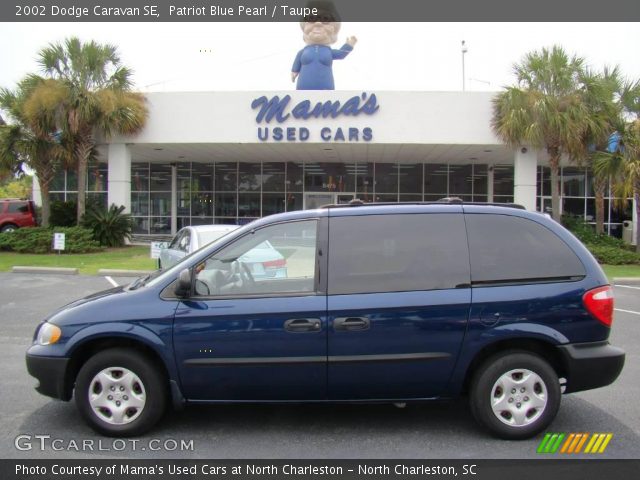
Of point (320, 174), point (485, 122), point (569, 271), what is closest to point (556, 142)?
point (485, 122)

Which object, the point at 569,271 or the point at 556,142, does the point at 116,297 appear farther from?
the point at 556,142

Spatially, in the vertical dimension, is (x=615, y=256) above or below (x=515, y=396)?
above

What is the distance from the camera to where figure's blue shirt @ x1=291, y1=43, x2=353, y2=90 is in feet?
69.9

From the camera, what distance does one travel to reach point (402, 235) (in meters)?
4.23

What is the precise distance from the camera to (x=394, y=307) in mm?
3984

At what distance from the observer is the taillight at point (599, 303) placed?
162 inches

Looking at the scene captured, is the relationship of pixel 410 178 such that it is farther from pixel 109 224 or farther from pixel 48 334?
pixel 48 334

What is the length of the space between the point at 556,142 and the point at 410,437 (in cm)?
1626

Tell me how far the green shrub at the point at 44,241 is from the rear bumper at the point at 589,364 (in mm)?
18330

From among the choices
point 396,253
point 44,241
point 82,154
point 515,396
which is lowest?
point 515,396

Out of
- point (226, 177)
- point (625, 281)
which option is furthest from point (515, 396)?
point (226, 177)

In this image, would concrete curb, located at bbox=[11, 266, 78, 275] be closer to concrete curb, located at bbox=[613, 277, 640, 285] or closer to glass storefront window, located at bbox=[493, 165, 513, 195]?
concrete curb, located at bbox=[613, 277, 640, 285]

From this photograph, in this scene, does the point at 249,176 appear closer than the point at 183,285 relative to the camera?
No
